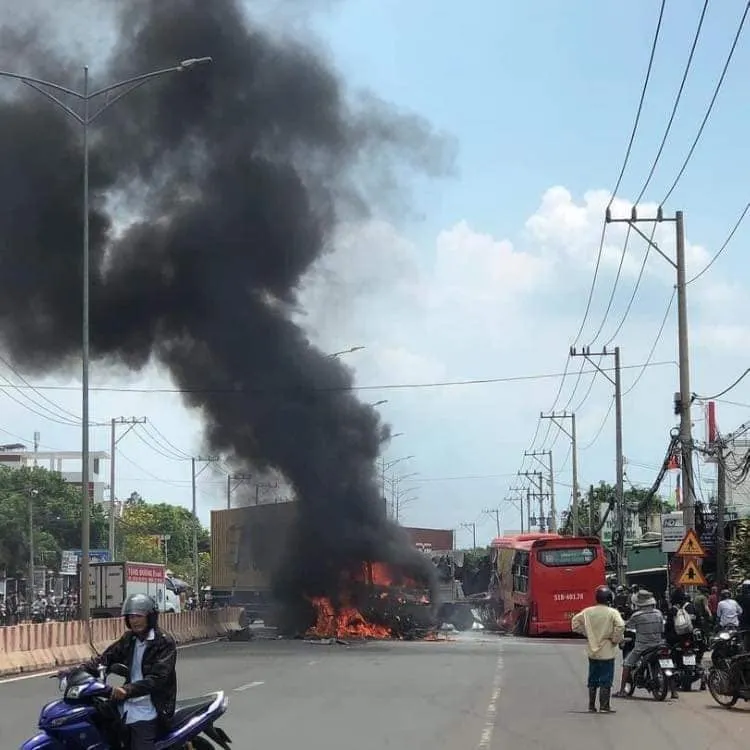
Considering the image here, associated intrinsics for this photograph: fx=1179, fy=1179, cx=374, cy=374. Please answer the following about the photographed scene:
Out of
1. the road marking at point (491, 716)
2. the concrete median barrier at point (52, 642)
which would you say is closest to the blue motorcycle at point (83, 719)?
the road marking at point (491, 716)

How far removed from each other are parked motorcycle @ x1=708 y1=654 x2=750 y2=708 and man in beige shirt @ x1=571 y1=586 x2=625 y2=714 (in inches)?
58.0

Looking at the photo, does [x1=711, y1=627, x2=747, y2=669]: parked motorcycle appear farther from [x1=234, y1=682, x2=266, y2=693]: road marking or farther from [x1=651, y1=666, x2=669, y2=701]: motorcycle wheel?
[x1=234, y1=682, x2=266, y2=693]: road marking

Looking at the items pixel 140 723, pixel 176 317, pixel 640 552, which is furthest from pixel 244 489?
pixel 140 723

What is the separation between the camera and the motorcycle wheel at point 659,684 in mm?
14781

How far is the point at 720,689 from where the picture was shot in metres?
13.8

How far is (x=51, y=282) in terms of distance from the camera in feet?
103

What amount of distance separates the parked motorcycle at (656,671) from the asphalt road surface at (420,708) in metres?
0.20

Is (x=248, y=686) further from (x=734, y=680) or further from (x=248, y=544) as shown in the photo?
(x=248, y=544)

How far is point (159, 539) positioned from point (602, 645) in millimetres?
86101

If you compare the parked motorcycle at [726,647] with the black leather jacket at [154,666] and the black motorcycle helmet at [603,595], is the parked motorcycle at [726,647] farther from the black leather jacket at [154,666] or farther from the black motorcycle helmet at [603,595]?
the black leather jacket at [154,666]

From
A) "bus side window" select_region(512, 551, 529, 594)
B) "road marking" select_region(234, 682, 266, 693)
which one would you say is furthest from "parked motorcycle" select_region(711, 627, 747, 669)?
"bus side window" select_region(512, 551, 529, 594)

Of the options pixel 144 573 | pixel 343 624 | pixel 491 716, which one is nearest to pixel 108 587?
pixel 144 573

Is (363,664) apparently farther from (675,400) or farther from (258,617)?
(258,617)

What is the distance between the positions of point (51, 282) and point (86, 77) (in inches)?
290
